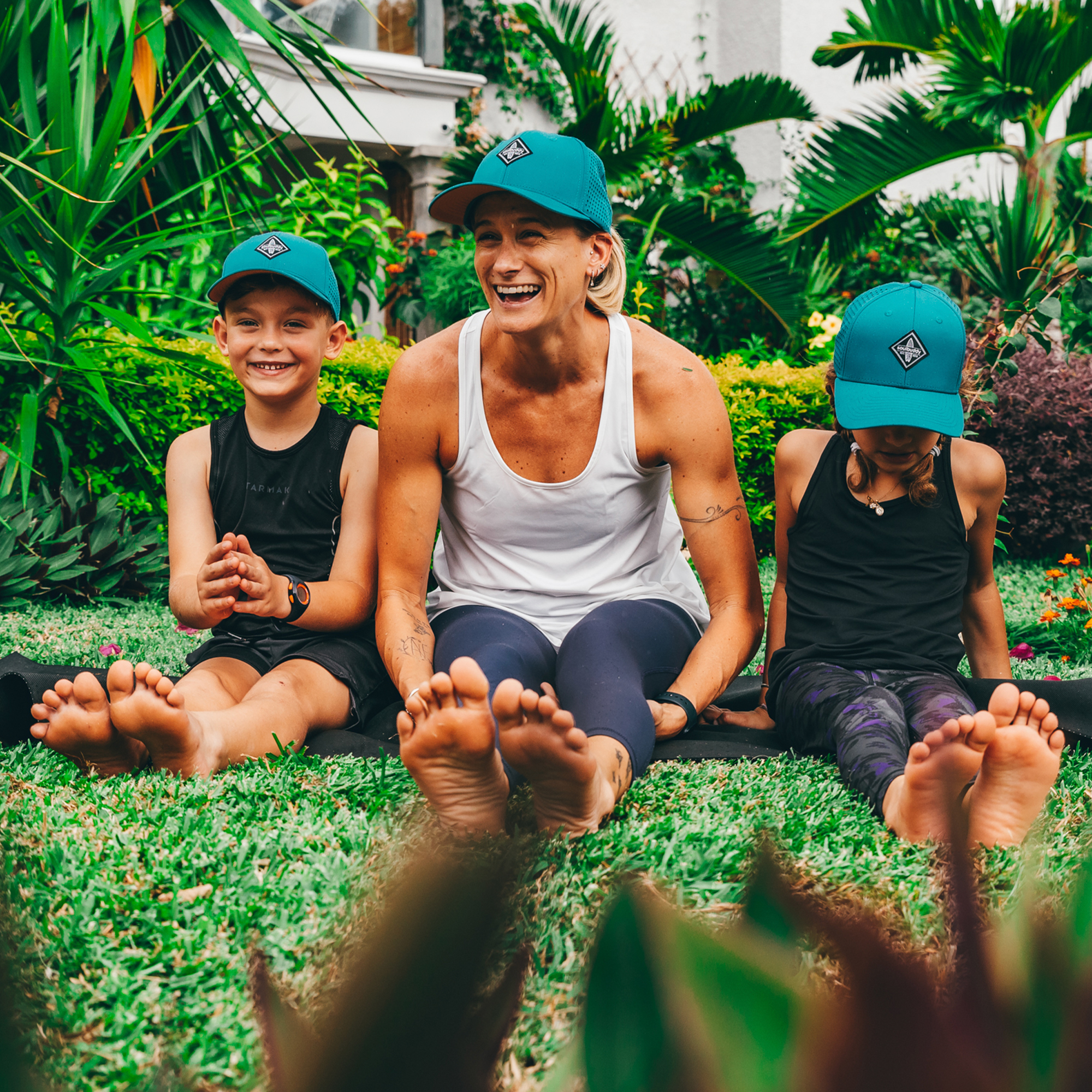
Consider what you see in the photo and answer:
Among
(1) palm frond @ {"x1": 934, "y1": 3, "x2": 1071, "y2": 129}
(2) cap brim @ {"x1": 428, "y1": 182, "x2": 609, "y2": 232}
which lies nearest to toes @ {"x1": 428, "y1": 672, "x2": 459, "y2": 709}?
(2) cap brim @ {"x1": 428, "y1": 182, "x2": 609, "y2": 232}

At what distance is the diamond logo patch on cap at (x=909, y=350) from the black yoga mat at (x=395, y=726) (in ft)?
2.72

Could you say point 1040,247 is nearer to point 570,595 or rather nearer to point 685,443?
point 685,443

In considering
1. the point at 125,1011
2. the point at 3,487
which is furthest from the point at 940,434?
the point at 3,487

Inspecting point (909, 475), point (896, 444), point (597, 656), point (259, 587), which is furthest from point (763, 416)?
point (259, 587)

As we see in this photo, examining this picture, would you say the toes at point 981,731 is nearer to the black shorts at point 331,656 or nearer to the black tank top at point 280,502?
the black shorts at point 331,656

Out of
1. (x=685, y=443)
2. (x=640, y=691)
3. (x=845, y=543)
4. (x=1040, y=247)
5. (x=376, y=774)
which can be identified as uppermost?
(x=1040, y=247)

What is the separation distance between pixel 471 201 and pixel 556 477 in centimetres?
70

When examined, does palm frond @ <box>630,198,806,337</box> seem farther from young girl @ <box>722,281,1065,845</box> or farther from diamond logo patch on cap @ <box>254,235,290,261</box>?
diamond logo patch on cap @ <box>254,235,290,261</box>

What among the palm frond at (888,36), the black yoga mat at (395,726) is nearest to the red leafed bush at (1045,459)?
the palm frond at (888,36)

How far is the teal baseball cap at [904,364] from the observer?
2.60m

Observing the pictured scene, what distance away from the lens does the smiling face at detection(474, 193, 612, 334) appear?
2.46 metres

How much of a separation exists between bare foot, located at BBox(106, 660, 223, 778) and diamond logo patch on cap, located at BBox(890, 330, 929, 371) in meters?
1.85

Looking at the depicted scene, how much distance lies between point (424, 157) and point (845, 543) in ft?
26.9

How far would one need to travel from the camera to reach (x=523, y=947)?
37 cm
